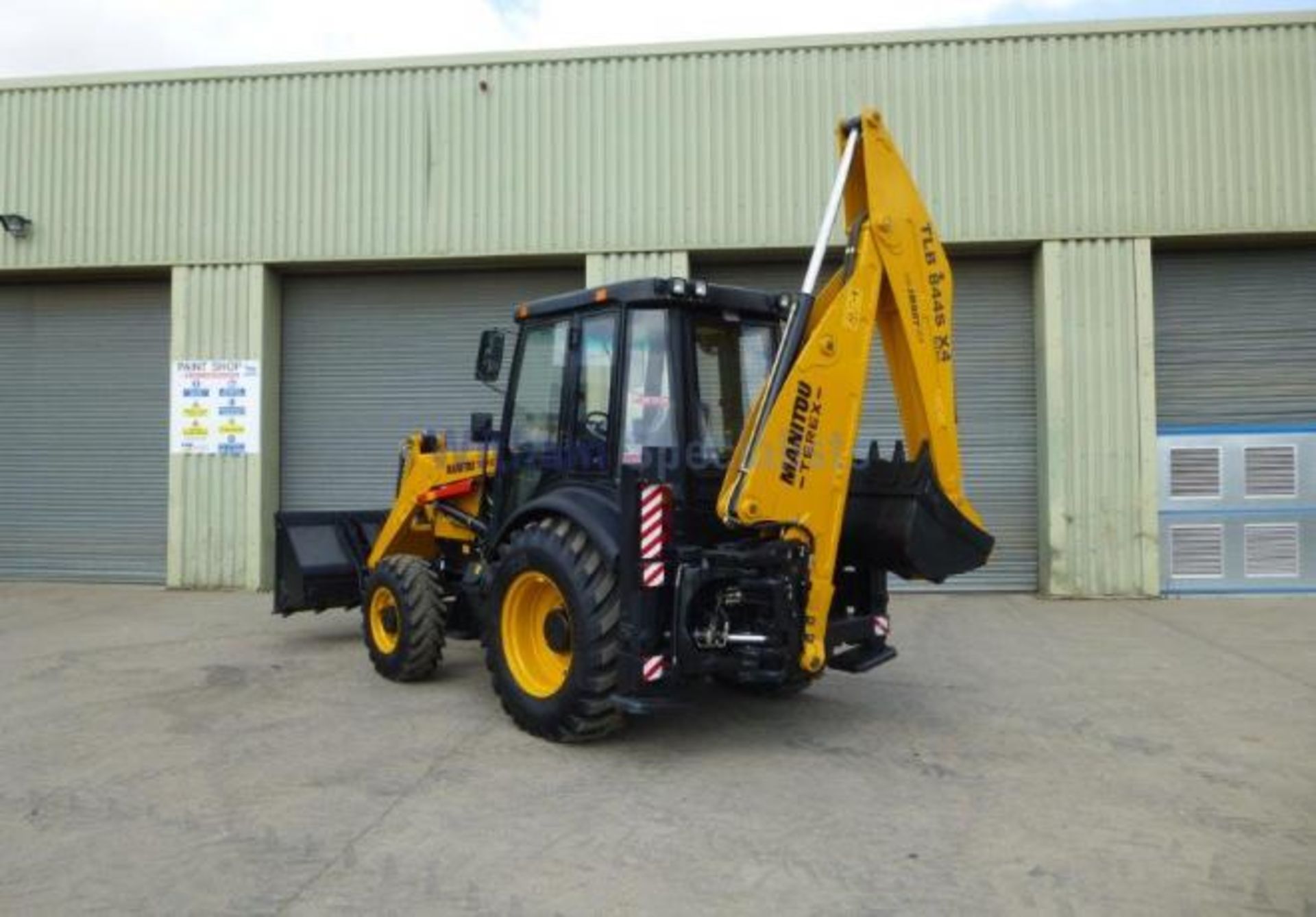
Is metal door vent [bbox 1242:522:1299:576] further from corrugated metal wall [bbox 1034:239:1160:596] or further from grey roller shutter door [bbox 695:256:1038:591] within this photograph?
grey roller shutter door [bbox 695:256:1038:591]

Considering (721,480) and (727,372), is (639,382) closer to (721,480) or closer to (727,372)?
(727,372)

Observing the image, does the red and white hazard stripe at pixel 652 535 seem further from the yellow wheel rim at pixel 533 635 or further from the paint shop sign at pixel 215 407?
the paint shop sign at pixel 215 407

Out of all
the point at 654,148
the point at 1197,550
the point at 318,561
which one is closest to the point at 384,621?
the point at 318,561

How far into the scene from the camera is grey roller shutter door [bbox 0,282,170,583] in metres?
12.9

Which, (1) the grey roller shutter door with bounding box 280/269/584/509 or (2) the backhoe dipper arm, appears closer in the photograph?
(2) the backhoe dipper arm

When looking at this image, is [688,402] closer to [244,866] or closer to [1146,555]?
[244,866]

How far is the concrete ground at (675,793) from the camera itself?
3.75m

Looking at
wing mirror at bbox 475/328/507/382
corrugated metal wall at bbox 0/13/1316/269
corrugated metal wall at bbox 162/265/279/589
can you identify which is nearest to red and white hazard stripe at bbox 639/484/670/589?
wing mirror at bbox 475/328/507/382

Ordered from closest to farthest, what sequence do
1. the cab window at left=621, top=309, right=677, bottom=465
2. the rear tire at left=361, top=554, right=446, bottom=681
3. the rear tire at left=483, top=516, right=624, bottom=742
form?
the rear tire at left=483, top=516, right=624, bottom=742
the cab window at left=621, top=309, right=677, bottom=465
the rear tire at left=361, top=554, right=446, bottom=681

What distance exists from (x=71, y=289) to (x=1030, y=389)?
495 inches

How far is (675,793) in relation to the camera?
4836 millimetres

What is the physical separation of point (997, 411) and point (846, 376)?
727cm

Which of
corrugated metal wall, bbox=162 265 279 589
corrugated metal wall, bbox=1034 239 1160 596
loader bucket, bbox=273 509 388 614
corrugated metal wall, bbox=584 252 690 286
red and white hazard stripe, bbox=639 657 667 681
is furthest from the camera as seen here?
corrugated metal wall, bbox=162 265 279 589

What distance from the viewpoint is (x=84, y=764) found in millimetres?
5297
